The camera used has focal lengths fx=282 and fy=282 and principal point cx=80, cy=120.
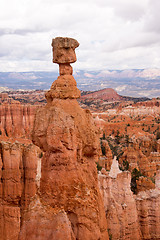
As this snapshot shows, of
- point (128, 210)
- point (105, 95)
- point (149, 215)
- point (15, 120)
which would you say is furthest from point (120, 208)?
point (105, 95)

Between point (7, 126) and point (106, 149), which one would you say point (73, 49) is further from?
point (7, 126)

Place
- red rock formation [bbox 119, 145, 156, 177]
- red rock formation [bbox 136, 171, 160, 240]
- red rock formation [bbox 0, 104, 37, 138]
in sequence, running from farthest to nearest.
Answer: red rock formation [bbox 0, 104, 37, 138]
red rock formation [bbox 119, 145, 156, 177]
red rock formation [bbox 136, 171, 160, 240]

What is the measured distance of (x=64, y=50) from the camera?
7.78m

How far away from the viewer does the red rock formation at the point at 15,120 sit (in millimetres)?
56688

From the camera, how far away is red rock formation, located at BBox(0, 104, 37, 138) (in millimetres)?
56688

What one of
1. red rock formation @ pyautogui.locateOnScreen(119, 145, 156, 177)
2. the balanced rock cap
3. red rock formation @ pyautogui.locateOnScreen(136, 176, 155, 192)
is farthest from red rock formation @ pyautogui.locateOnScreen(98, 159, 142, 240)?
red rock formation @ pyautogui.locateOnScreen(119, 145, 156, 177)

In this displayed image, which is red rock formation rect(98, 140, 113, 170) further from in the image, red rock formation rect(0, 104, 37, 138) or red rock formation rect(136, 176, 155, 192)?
red rock formation rect(0, 104, 37, 138)

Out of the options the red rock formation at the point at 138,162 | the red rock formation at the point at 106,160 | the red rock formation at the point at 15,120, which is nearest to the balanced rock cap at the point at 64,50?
the red rock formation at the point at 138,162

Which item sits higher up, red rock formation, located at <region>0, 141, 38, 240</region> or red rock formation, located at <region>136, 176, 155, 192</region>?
red rock formation, located at <region>0, 141, 38, 240</region>

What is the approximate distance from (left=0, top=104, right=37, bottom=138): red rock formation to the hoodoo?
165 feet

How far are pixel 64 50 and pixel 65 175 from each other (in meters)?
3.41

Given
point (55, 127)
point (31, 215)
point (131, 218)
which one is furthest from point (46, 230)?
point (131, 218)

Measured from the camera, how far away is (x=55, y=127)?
6.82 m

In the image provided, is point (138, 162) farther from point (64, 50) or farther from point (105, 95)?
point (105, 95)
